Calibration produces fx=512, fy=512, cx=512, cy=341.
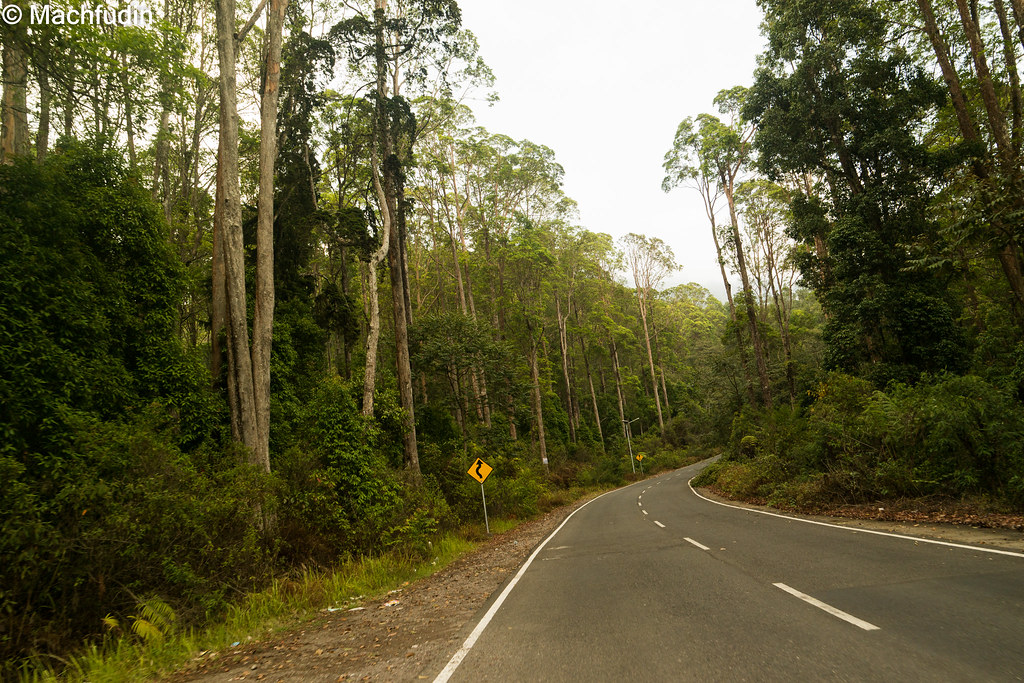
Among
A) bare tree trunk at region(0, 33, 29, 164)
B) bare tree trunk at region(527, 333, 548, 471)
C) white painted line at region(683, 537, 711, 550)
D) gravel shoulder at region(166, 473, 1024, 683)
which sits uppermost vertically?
bare tree trunk at region(0, 33, 29, 164)

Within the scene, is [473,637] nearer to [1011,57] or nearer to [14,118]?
[14,118]

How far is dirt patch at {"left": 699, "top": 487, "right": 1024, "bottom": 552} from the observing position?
25.6ft

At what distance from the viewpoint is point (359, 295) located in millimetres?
38438

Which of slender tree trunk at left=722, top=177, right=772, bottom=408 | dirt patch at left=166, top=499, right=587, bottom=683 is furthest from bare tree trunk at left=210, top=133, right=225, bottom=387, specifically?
slender tree trunk at left=722, top=177, right=772, bottom=408

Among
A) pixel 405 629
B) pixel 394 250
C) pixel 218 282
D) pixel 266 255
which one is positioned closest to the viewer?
pixel 405 629

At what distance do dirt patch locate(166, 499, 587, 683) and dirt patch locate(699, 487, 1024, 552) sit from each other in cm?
737

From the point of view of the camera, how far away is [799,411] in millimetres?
25625

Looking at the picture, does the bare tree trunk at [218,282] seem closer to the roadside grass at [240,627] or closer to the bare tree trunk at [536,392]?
the roadside grass at [240,627]

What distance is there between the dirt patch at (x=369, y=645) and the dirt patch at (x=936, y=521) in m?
7.37

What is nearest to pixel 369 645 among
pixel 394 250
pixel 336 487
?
pixel 336 487

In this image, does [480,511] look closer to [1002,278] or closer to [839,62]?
[1002,278]

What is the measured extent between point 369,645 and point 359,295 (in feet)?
114

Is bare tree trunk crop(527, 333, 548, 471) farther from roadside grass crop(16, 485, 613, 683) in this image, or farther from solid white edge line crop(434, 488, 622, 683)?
solid white edge line crop(434, 488, 622, 683)

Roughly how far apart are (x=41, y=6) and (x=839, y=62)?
26736mm
